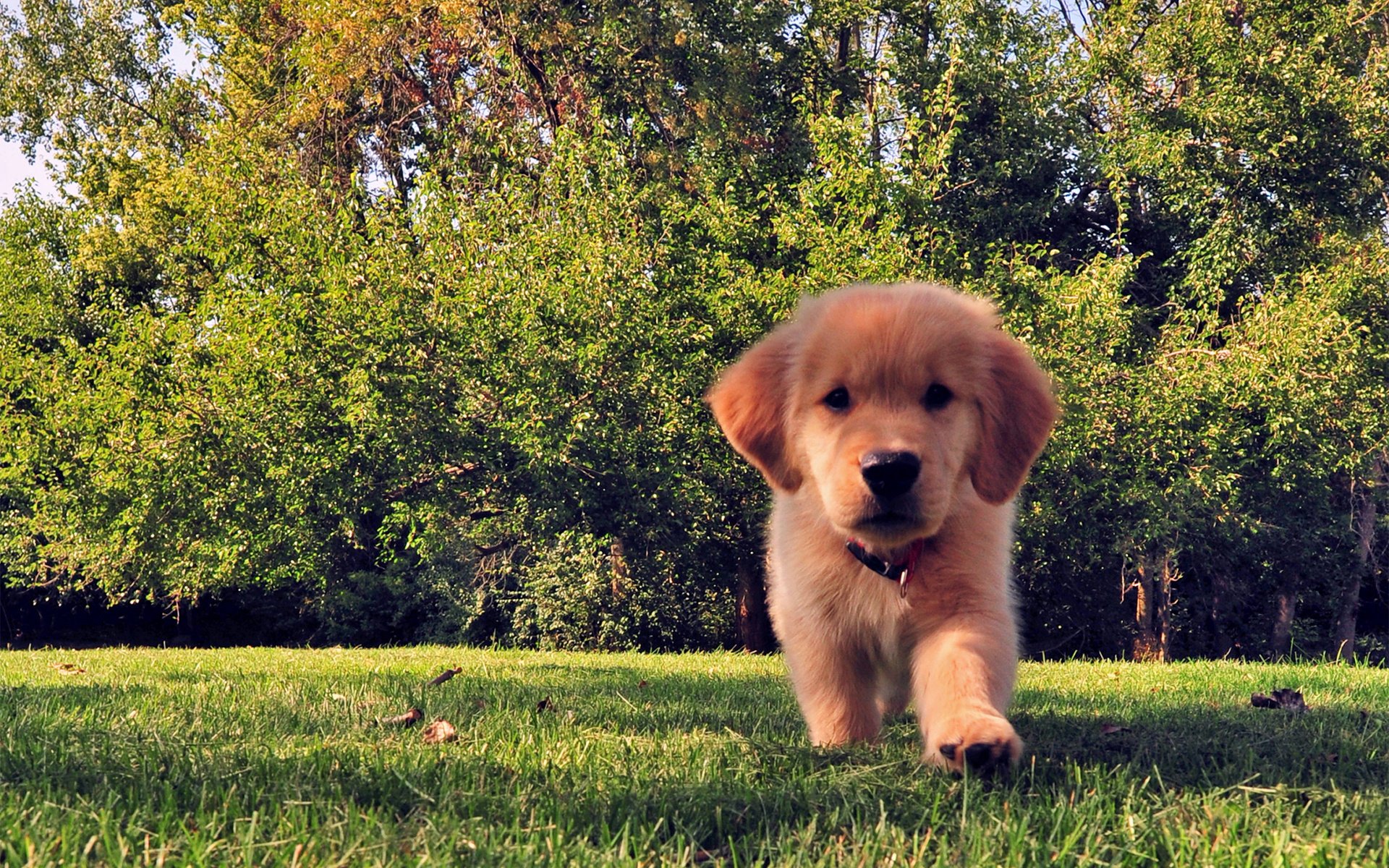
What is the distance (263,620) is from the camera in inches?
1080

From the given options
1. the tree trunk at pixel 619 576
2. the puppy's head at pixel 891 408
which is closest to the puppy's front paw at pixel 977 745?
the puppy's head at pixel 891 408

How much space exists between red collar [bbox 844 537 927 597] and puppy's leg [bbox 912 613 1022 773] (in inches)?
6.8

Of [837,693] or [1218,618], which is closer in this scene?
[837,693]

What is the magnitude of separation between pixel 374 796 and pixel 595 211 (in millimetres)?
12476

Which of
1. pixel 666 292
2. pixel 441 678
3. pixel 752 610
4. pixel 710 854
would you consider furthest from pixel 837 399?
pixel 752 610

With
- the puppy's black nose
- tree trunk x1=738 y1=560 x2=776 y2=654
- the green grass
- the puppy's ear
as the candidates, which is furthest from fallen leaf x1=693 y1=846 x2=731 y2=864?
tree trunk x1=738 y1=560 x2=776 y2=654

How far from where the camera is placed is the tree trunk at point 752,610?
18.4 metres

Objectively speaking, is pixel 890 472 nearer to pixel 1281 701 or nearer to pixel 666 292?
pixel 1281 701

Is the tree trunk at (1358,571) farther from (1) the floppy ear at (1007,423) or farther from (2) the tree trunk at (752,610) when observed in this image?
(1) the floppy ear at (1007,423)

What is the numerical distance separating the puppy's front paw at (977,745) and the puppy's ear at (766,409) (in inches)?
43.4

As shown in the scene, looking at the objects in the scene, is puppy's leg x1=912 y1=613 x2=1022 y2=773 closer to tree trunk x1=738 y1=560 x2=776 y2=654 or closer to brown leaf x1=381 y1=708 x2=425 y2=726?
brown leaf x1=381 y1=708 x2=425 y2=726

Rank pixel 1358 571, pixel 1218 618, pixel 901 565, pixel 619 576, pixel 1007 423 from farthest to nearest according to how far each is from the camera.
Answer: pixel 1218 618, pixel 1358 571, pixel 619 576, pixel 1007 423, pixel 901 565

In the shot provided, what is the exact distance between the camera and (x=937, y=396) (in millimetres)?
3305

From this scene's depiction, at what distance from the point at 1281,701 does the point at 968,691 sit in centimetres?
319
